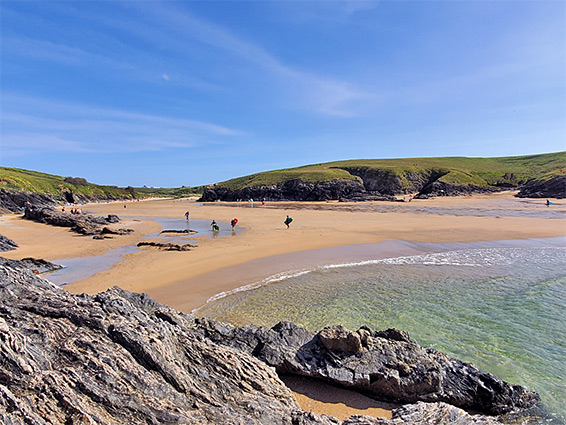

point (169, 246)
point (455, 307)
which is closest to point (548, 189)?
point (455, 307)

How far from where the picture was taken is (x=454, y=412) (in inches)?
204

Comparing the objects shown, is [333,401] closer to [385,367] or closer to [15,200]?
[385,367]

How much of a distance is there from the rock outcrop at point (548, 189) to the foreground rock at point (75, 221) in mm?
80875

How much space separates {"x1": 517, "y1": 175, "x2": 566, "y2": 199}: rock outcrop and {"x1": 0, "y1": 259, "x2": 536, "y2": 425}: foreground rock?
7753 centimetres

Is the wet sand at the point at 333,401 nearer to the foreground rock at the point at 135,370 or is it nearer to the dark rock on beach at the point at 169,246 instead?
the foreground rock at the point at 135,370

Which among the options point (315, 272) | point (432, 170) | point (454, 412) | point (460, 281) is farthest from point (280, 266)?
point (432, 170)

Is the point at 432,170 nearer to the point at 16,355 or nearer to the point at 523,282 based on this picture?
the point at 523,282

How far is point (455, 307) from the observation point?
10781mm

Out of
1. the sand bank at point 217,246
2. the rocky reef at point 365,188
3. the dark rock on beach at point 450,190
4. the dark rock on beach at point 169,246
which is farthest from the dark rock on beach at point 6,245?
the dark rock on beach at point 450,190

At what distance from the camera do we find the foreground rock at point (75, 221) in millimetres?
29703

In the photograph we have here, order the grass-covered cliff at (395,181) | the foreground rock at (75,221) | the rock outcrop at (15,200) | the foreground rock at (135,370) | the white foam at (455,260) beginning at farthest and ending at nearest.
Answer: the grass-covered cliff at (395,181) → the rock outcrop at (15,200) → the foreground rock at (75,221) → the white foam at (455,260) → the foreground rock at (135,370)

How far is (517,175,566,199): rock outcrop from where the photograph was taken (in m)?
61.3

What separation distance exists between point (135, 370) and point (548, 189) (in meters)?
86.3

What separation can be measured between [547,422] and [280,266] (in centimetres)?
1254
